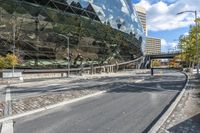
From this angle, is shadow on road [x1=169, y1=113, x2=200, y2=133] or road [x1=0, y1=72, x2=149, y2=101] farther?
road [x1=0, y1=72, x2=149, y2=101]

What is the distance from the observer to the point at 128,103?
1307cm

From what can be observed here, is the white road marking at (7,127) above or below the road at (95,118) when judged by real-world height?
below

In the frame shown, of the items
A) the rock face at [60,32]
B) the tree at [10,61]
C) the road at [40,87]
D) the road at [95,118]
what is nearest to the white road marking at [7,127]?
the road at [95,118]

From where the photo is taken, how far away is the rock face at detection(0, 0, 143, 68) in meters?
52.1

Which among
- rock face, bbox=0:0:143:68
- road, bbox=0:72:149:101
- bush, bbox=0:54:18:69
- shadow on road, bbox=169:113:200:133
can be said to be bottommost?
road, bbox=0:72:149:101

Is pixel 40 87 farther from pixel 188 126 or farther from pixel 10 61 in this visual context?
pixel 10 61

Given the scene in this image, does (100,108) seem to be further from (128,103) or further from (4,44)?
(4,44)

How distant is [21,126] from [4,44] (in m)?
42.2

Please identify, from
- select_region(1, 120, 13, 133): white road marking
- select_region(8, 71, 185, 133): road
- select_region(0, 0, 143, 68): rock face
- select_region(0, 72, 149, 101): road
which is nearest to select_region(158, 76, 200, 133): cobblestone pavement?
select_region(8, 71, 185, 133): road

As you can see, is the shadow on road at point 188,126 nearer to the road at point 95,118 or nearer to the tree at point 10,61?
the road at point 95,118

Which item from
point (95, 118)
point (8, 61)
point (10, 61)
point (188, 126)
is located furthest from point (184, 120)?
point (8, 61)

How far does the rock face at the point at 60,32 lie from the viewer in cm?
5212

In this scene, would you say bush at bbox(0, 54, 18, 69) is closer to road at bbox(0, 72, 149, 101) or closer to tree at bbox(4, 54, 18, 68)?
tree at bbox(4, 54, 18, 68)

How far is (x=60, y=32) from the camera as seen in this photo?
62406 mm
